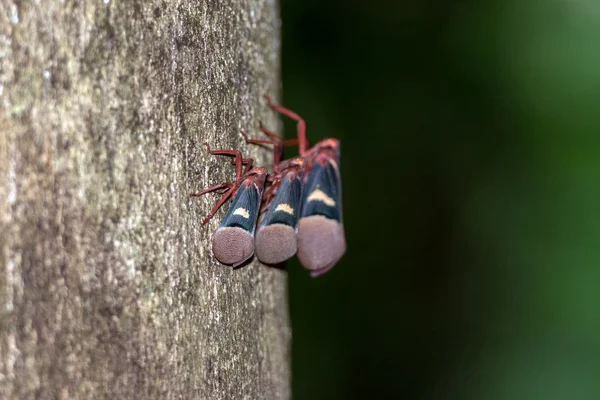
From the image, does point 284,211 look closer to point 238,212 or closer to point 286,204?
point 286,204

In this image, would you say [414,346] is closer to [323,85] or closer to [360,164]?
[360,164]

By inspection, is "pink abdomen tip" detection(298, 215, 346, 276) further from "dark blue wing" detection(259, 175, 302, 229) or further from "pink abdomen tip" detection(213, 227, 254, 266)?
"pink abdomen tip" detection(213, 227, 254, 266)

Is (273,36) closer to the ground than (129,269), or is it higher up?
higher up

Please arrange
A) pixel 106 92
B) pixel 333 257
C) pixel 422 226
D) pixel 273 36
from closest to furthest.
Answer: pixel 106 92, pixel 333 257, pixel 273 36, pixel 422 226

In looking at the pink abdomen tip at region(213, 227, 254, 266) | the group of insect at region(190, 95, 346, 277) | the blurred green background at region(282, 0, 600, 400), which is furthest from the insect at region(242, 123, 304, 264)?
the blurred green background at region(282, 0, 600, 400)

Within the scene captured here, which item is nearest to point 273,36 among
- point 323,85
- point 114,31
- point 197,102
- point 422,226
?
point 197,102

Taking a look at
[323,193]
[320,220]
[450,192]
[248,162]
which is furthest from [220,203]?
[450,192]

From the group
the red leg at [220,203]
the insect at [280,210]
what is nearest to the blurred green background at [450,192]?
the insect at [280,210]
